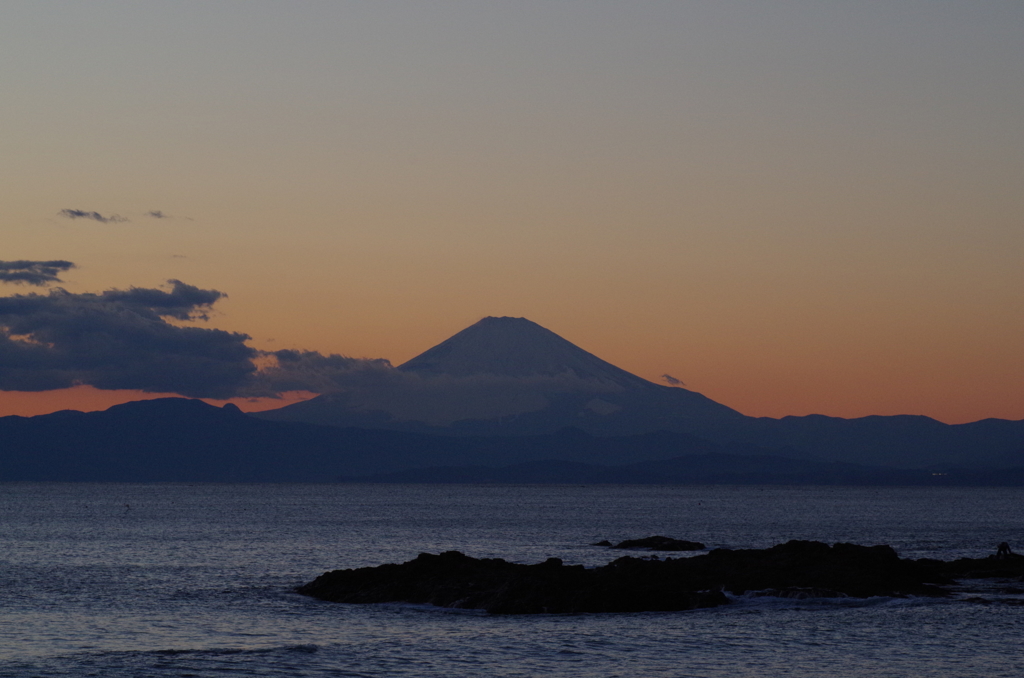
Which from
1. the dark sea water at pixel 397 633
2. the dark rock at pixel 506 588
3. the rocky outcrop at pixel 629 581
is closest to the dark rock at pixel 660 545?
the dark sea water at pixel 397 633

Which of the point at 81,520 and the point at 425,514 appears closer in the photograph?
the point at 81,520

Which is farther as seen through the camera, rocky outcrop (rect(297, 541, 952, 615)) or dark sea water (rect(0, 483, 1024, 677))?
rocky outcrop (rect(297, 541, 952, 615))

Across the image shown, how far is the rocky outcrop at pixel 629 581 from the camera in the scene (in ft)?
153

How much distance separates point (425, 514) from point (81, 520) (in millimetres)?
42461

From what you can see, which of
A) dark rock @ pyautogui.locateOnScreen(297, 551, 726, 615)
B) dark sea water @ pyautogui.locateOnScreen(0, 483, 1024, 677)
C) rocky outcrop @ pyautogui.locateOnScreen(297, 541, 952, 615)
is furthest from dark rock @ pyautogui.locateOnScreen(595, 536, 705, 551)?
dark rock @ pyautogui.locateOnScreen(297, 551, 726, 615)

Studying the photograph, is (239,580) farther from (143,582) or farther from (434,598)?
(434,598)

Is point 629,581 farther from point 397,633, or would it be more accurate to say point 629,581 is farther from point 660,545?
point 660,545

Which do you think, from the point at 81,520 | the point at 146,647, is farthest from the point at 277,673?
the point at 81,520

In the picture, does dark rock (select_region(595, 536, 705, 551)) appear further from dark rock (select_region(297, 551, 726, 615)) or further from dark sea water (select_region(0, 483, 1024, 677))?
dark rock (select_region(297, 551, 726, 615))

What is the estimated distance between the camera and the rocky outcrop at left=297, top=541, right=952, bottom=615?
46656 mm

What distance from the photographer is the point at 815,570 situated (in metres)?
53.3

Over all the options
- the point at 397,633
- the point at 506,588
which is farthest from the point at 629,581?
the point at 397,633

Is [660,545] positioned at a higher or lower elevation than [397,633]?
higher

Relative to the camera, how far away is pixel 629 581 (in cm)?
4925
